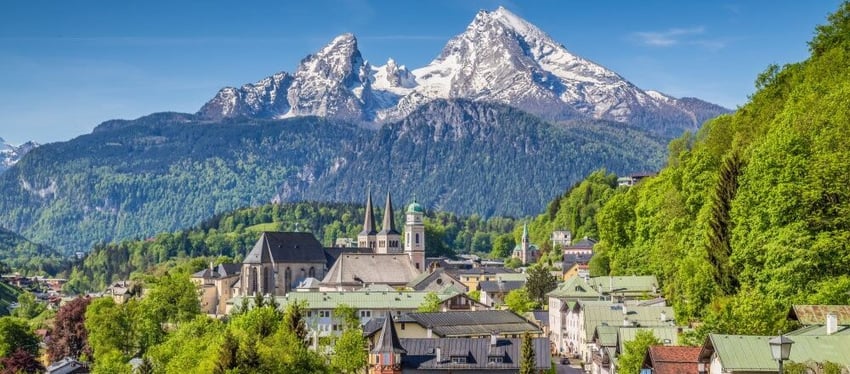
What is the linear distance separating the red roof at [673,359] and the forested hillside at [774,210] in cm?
287

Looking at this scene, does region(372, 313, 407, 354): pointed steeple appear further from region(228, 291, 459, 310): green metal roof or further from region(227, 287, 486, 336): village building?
region(228, 291, 459, 310): green metal roof

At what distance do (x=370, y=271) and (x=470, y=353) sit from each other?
88.1m

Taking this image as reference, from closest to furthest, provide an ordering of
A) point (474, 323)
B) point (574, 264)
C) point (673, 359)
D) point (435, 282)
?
point (673, 359)
point (474, 323)
point (435, 282)
point (574, 264)

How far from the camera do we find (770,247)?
6638cm

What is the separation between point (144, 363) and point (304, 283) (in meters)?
89.8

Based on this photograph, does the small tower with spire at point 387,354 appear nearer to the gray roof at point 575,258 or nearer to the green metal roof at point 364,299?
the green metal roof at point 364,299

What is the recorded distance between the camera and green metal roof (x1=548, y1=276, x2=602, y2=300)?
121m

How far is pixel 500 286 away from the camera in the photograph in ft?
538

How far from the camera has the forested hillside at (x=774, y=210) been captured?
63.8 m

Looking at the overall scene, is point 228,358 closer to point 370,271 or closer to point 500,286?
point 500,286

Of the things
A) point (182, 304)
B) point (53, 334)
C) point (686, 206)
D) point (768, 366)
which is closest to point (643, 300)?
point (686, 206)

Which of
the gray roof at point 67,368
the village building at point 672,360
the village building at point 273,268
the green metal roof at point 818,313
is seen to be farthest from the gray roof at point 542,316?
the green metal roof at point 818,313

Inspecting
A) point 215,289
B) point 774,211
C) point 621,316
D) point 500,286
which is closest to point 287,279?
point 215,289

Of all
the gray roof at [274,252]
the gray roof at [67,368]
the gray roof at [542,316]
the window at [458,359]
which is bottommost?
the gray roof at [67,368]
